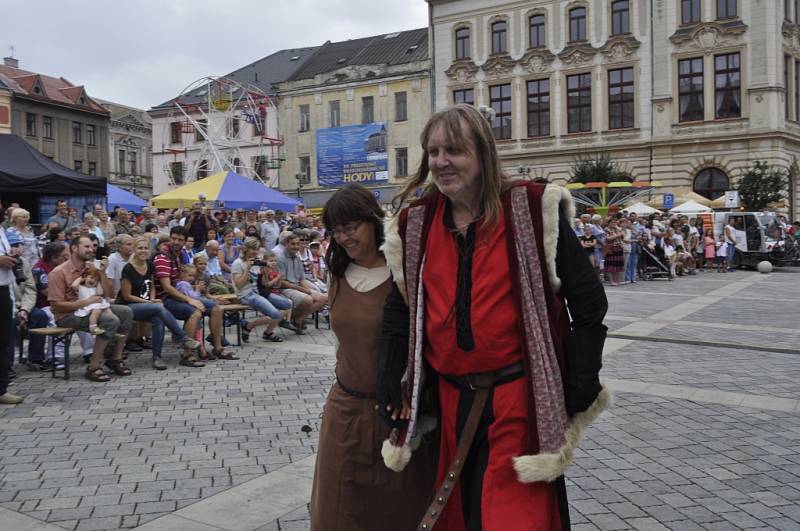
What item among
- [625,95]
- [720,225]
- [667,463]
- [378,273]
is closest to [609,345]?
[667,463]

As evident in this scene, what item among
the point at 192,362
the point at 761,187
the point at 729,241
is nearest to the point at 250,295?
the point at 192,362

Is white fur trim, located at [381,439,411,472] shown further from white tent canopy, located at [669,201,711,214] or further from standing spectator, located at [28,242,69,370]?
white tent canopy, located at [669,201,711,214]

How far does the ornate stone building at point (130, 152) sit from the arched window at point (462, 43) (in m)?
38.1

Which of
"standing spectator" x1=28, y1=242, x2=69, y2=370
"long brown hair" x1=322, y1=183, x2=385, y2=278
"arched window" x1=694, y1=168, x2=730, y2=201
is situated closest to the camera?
"long brown hair" x1=322, y1=183, x2=385, y2=278

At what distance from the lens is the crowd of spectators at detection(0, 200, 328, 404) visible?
812cm

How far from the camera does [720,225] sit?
86.9 feet

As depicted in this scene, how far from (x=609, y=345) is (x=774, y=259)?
19.3 meters

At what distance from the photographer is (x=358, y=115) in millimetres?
46719

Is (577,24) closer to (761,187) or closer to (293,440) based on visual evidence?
(761,187)

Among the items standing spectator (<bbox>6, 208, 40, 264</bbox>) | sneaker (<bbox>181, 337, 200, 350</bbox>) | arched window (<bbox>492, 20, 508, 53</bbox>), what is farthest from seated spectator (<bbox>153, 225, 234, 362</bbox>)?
arched window (<bbox>492, 20, 508, 53</bbox>)

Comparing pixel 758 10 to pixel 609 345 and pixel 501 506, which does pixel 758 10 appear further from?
pixel 501 506

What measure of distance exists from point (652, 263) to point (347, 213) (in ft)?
67.7

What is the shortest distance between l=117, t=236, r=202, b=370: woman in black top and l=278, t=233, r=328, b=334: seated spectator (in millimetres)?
2454

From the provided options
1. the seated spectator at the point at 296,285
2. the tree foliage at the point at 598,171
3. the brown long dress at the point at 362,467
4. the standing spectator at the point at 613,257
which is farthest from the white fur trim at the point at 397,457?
the tree foliage at the point at 598,171
